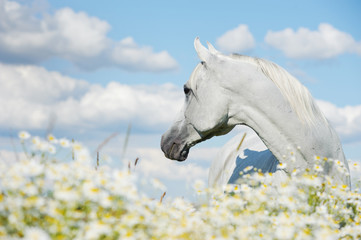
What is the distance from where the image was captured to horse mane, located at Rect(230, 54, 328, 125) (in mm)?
4574

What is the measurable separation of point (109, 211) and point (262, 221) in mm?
1171

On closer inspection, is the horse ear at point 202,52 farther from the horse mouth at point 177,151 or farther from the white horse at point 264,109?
the horse mouth at point 177,151

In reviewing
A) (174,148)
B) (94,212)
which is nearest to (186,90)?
(174,148)

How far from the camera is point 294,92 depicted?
15.2ft

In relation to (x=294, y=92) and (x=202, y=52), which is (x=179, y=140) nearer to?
(x=202, y=52)

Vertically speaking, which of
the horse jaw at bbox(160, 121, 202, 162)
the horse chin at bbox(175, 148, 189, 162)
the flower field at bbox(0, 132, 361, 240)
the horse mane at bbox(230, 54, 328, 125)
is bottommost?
the flower field at bbox(0, 132, 361, 240)

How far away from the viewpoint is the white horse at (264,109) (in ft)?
14.8

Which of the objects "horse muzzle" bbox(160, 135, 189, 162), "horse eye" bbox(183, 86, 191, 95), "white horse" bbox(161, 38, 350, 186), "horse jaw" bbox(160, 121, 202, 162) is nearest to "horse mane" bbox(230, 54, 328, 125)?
"white horse" bbox(161, 38, 350, 186)

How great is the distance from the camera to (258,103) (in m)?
4.56

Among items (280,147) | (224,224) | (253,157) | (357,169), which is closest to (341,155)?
(357,169)

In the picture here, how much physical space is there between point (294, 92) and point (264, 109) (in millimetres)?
404

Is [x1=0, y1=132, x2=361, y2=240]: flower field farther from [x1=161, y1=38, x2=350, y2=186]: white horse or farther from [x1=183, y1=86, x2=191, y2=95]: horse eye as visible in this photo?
[x1=183, y1=86, x2=191, y2=95]: horse eye

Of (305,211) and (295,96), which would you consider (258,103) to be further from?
(305,211)

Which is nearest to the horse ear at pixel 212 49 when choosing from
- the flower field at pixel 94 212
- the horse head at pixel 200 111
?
the horse head at pixel 200 111
